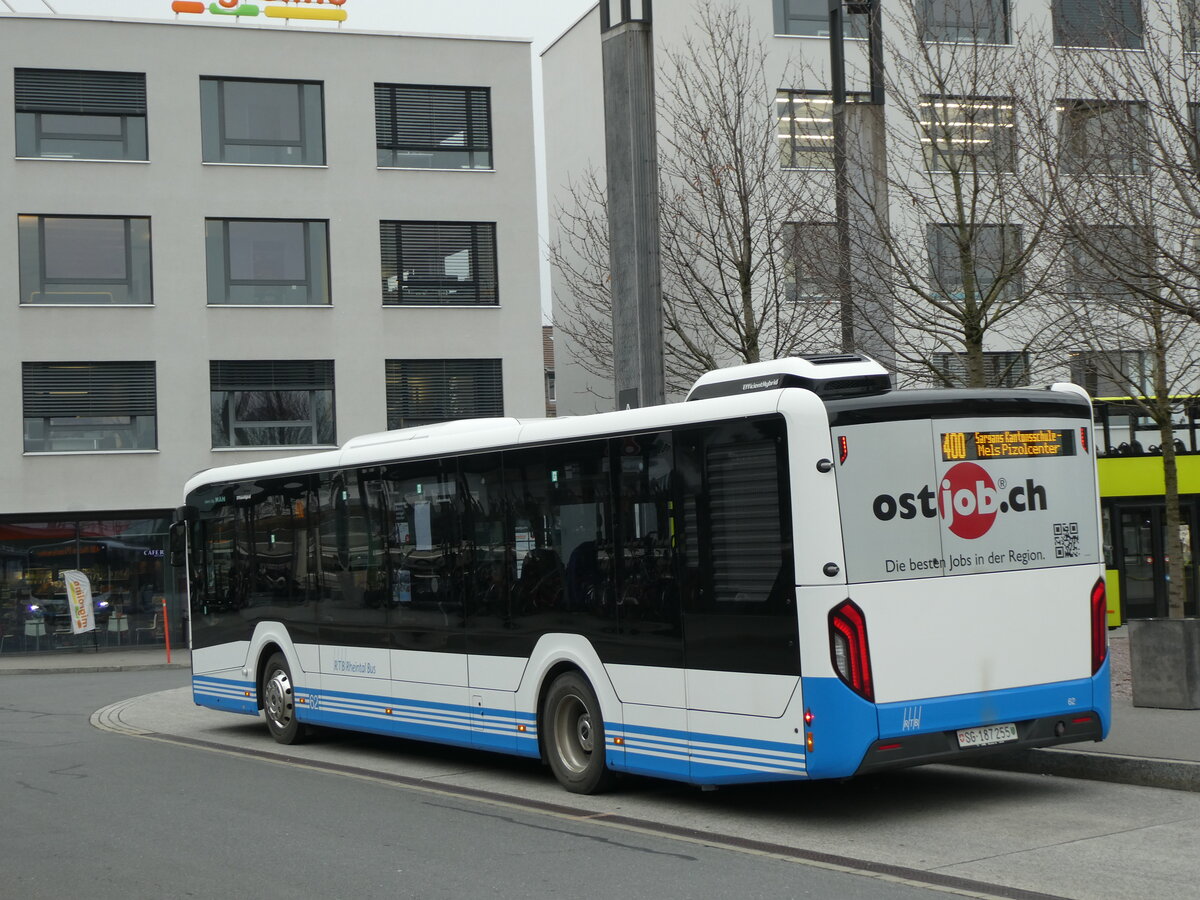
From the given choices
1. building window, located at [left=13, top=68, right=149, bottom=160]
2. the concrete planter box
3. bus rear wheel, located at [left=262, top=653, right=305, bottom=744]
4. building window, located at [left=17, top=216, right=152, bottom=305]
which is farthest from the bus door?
building window, located at [left=13, top=68, right=149, bottom=160]

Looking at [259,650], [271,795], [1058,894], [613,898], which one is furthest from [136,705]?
[1058,894]

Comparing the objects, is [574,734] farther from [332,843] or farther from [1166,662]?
[1166,662]

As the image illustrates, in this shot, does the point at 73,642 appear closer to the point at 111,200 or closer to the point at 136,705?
the point at 111,200

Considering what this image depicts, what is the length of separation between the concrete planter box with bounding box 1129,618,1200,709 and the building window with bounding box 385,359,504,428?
24.3m

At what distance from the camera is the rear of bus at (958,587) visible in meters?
8.86

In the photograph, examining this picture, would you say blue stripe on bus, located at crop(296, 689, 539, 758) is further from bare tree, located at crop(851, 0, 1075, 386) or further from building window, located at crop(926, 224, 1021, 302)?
building window, located at crop(926, 224, 1021, 302)

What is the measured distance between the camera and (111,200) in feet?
113

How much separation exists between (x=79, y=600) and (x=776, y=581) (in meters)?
27.6

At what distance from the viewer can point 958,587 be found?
9.30 metres

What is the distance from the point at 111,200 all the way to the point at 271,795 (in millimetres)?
25866

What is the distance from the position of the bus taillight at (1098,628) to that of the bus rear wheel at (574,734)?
11.0 feet

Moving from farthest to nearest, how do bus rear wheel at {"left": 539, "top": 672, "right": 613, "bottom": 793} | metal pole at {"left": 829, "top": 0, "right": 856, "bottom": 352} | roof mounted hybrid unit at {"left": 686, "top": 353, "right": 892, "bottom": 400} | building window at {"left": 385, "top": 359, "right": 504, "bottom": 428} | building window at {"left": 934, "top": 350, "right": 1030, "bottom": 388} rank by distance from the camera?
1. building window at {"left": 385, "top": 359, "right": 504, "bottom": 428}
2. building window at {"left": 934, "top": 350, "right": 1030, "bottom": 388}
3. metal pole at {"left": 829, "top": 0, "right": 856, "bottom": 352}
4. bus rear wheel at {"left": 539, "top": 672, "right": 613, "bottom": 793}
5. roof mounted hybrid unit at {"left": 686, "top": 353, "right": 892, "bottom": 400}

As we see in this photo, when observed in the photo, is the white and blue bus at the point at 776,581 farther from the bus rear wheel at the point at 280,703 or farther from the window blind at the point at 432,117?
the window blind at the point at 432,117

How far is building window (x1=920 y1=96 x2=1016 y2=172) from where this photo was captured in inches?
605
